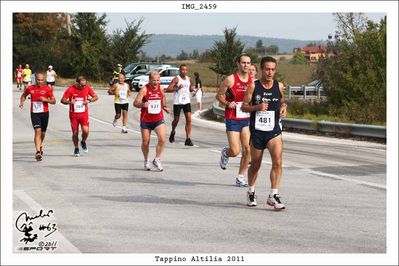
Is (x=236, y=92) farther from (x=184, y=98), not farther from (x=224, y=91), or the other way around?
(x=184, y=98)

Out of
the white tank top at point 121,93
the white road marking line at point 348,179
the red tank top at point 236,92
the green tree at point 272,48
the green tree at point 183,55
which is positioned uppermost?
the green tree at point 183,55

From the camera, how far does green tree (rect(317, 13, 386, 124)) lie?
2345cm

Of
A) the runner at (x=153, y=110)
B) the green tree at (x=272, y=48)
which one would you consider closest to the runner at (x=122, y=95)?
the runner at (x=153, y=110)

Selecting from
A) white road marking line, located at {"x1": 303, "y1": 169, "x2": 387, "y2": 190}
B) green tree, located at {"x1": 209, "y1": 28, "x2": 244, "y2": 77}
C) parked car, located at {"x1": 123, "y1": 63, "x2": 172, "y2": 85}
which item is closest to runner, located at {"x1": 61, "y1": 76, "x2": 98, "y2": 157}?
white road marking line, located at {"x1": 303, "y1": 169, "x2": 387, "y2": 190}

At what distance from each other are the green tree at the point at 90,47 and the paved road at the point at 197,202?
34370 mm

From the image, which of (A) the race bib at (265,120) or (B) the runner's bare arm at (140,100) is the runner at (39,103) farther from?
(A) the race bib at (265,120)

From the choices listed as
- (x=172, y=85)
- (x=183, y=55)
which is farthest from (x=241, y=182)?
(x=183, y=55)

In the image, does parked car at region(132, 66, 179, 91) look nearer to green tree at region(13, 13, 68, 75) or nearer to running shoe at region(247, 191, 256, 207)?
green tree at region(13, 13, 68, 75)

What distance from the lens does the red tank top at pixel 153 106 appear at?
45.1ft

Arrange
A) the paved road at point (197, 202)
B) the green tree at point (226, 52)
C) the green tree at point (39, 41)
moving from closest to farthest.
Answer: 1. the paved road at point (197, 202)
2. the green tree at point (226, 52)
3. the green tree at point (39, 41)

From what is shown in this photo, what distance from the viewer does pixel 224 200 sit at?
421 inches

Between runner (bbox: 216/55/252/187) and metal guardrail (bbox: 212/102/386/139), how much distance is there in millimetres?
7669

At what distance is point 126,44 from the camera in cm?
5369

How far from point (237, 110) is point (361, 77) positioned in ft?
41.3
